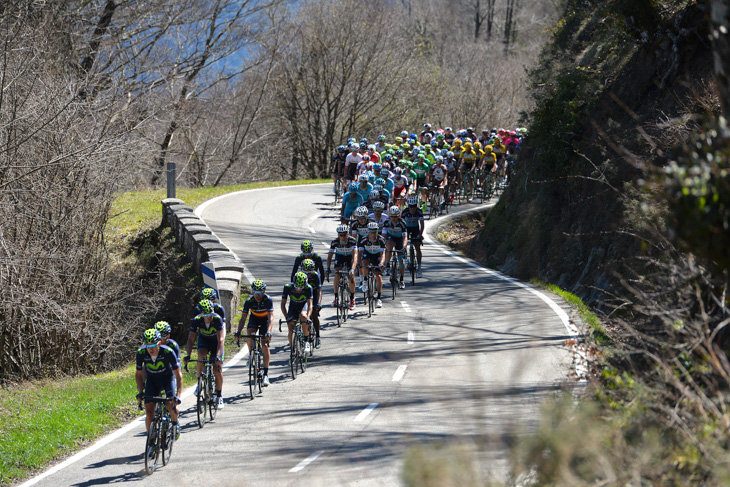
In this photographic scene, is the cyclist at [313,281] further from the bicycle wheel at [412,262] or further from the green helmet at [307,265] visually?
the bicycle wheel at [412,262]

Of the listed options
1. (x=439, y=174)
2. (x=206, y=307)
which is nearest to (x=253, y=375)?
(x=206, y=307)

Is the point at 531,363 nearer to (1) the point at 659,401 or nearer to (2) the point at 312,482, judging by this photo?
(2) the point at 312,482

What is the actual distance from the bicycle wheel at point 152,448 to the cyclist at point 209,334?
1760mm

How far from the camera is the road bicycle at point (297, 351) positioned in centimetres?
1311

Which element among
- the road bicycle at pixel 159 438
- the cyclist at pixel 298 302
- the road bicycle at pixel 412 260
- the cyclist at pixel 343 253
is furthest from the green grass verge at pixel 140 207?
the road bicycle at pixel 159 438

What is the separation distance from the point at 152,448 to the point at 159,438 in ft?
0.52

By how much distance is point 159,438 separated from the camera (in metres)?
9.70

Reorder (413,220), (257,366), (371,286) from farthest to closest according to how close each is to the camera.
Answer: (413,220) → (371,286) → (257,366)

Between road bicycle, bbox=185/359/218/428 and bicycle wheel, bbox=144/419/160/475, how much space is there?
140 centimetres

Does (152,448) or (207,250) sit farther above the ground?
(207,250)

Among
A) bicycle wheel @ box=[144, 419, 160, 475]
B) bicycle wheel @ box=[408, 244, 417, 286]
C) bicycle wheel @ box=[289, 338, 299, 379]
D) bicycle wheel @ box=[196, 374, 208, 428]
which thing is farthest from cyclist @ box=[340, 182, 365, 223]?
bicycle wheel @ box=[144, 419, 160, 475]

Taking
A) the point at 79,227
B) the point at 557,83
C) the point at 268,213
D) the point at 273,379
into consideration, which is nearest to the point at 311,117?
the point at 268,213

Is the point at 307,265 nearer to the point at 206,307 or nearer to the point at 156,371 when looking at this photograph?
the point at 206,307

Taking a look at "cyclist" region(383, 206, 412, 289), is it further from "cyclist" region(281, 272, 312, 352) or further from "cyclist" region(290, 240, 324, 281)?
"cyclist" region(281, 272, 312, 352)
